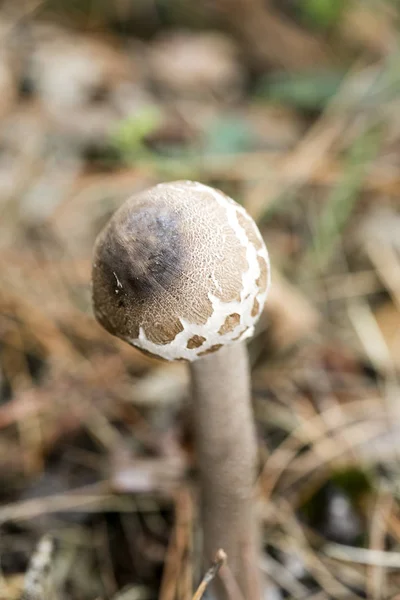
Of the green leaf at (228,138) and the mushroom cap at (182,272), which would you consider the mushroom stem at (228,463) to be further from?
the green leaf at (228,138)

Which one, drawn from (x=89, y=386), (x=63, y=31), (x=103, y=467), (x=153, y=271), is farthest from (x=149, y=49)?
(x=153, y=271)

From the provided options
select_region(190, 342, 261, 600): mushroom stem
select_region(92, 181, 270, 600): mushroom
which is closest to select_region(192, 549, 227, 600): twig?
select_region(190, 342, 261, 600): mushroom stem

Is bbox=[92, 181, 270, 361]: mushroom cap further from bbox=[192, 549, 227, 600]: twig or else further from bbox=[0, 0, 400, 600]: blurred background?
bbox=[0, 0, 400, 600]: blurred background

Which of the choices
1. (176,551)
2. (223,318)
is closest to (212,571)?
(176,551)

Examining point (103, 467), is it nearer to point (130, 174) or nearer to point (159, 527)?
point (159, 527)

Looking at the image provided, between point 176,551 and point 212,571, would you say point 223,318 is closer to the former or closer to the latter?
point 212,571
